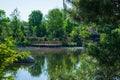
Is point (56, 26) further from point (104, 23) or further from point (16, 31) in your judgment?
point (104, 23)

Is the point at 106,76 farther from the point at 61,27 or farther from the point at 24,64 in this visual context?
the point at 61,27

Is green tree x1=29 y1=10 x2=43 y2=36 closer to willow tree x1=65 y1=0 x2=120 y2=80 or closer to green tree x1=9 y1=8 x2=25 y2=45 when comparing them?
green tree x1=9 y1=8 x2=25 y2=45

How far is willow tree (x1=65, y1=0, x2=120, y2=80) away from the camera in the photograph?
6.52m

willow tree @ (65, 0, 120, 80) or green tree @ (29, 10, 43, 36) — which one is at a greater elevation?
green tree @ (29, 10, 43, 36)

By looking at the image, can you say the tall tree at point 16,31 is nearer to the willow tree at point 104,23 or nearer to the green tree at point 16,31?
the green tree at point 16,31

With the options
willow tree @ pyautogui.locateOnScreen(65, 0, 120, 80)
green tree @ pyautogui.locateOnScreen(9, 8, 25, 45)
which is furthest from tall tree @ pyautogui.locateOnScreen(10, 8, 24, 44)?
willow tree @ pyautogui.locateOnScreen(65, 0, 120, 80)

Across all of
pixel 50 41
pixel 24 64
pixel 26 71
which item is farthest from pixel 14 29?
pixel 26 71

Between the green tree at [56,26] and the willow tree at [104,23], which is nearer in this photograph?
the willow tree at [104,23]

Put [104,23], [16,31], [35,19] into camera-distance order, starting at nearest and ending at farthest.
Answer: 1. [104,23]
2. [16,31]
3. [35,19]

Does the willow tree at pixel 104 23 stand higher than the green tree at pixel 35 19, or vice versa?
the green tree at pixel 35 19

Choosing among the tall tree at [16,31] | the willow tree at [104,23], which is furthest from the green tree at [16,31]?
the willow tree at [104,23]

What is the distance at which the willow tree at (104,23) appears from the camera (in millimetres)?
6516

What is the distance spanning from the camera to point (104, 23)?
23.1ft

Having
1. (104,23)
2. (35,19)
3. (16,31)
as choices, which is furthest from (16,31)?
(104,23)
